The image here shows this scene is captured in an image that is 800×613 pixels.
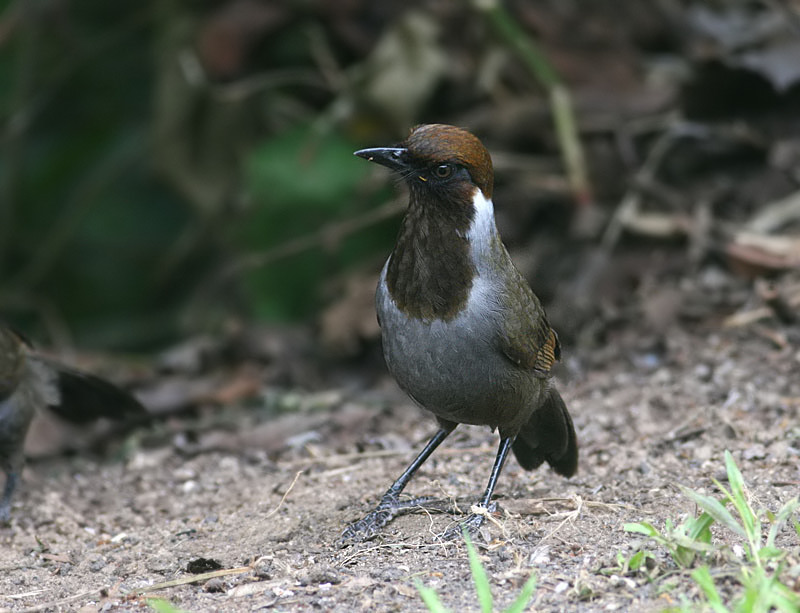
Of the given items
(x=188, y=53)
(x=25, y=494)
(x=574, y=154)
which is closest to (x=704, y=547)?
(x=25, y=494)

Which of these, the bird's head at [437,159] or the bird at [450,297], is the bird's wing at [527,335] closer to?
the bird at [450,297]

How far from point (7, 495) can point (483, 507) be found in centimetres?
239

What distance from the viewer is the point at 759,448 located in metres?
4.56

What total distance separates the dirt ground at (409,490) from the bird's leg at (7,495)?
70mm

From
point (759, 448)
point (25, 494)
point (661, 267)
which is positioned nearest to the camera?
point (759, 448)

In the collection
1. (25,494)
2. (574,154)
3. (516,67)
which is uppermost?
(516,67)

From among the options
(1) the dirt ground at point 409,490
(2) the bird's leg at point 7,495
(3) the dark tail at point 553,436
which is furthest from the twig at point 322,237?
(3) the dark tail at point 553,436

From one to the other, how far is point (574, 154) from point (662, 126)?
26.9 inches

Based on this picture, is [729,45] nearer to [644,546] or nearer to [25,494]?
[644,546]

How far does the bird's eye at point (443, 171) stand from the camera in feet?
12.4

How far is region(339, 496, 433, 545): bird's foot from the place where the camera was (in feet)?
12.8

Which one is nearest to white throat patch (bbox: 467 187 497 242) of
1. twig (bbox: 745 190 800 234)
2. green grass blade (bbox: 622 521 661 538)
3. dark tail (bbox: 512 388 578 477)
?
dark tail (bbox: 512 388 578 477)

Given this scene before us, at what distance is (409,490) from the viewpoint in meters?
4.55

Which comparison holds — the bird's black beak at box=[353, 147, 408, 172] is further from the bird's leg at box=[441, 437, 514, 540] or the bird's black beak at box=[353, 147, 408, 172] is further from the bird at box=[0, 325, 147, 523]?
the bird at box=[0, 325, 147, 523]
